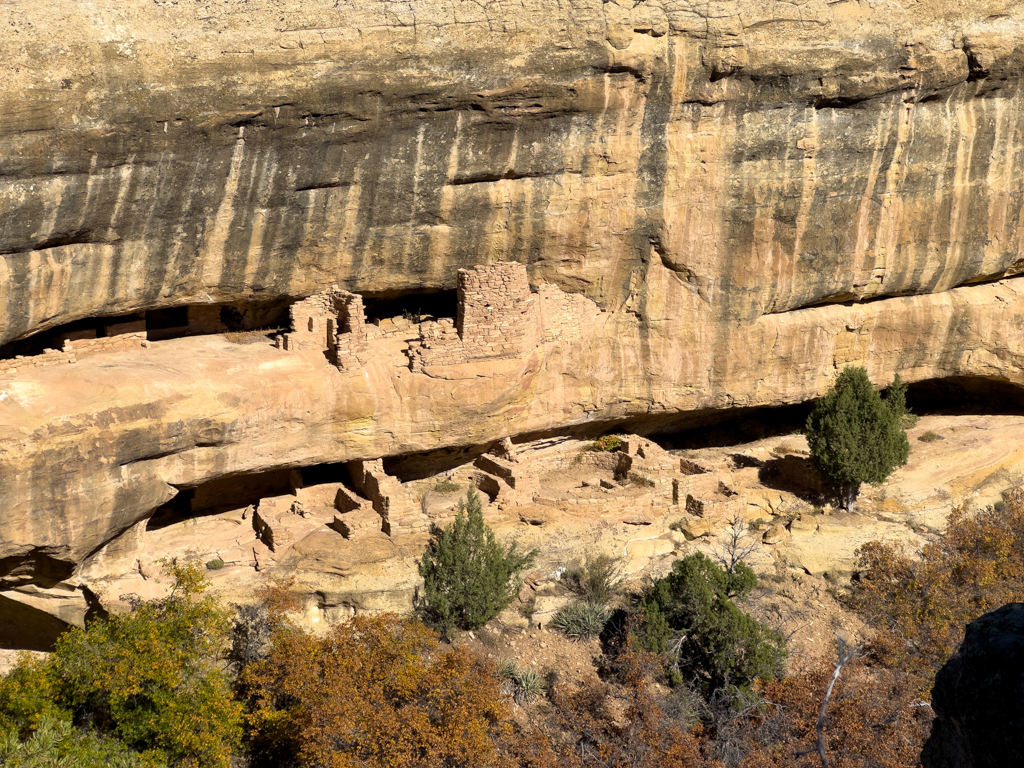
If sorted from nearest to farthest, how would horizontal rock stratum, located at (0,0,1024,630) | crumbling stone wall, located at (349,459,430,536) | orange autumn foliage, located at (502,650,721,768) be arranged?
horizontal rock stratum, located at (0,0,1024,630) → orange autumn foliage, located at (502,650,721,768) → crumbling stone wall, located at (349,459,430,536)

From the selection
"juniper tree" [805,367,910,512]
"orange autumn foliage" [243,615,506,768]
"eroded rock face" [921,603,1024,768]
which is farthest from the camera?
"juniper tree" [805,367,910,512]

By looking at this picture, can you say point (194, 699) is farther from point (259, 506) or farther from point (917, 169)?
point (917, 169)

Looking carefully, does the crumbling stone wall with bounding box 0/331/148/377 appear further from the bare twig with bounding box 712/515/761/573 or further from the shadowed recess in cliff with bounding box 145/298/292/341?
the bare twig with bounding box 712/515/761/573

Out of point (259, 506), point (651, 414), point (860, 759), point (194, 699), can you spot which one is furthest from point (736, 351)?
point (194, 699)

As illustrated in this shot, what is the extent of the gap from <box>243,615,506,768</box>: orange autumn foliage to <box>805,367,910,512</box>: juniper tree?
6792 mm

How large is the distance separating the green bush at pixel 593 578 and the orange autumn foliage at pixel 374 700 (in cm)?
237

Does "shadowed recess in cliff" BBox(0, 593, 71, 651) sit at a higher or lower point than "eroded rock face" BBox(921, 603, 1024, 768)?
lower

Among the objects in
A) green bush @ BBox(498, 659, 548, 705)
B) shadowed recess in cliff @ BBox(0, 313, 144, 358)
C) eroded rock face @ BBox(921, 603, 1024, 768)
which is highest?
eroded rock face @ BBox(921, 603, 1024, 768)

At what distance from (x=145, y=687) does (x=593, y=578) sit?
21.1 ft

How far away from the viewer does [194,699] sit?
14.3 meters

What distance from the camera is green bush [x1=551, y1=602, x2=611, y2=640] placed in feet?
54.8

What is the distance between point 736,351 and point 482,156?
17.5 ft

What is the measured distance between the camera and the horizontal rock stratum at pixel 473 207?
14.0m

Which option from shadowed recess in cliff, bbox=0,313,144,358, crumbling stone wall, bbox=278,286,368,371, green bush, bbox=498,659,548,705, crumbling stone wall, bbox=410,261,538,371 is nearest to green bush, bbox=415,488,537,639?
green bush, bbox=498,659,548,705
